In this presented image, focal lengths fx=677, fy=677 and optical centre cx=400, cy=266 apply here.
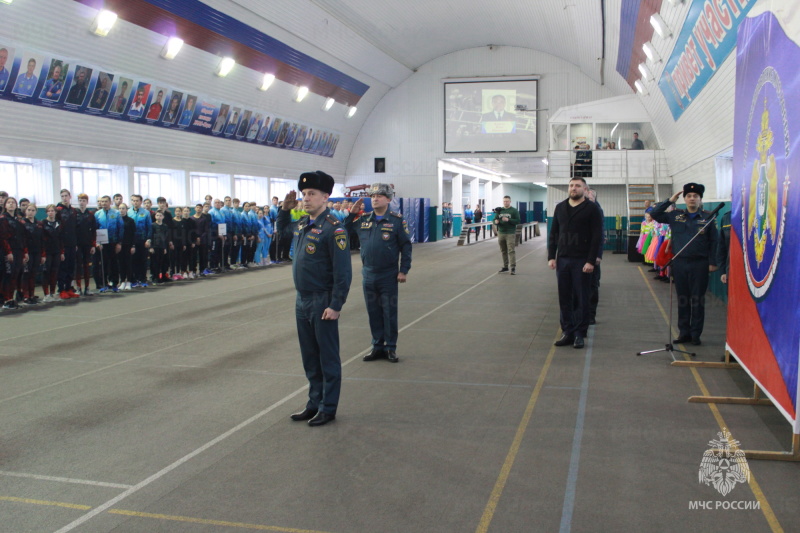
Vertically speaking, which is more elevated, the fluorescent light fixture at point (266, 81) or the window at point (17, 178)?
the fluorescent light fixture at point (266, 81)

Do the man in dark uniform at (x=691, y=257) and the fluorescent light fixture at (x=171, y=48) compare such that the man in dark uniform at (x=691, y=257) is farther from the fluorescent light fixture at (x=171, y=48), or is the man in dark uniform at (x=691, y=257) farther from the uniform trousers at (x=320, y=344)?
the fluorescent light fixture at (x=171, y=48)

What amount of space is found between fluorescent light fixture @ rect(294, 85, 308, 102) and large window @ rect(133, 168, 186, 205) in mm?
6723

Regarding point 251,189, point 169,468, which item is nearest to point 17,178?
point 251,189

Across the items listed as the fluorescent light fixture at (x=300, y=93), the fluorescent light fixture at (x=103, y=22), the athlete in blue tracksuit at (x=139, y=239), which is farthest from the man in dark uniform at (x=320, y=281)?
the fluorescent light fixture at (x=300, y=93)

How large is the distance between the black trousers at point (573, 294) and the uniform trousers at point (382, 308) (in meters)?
2.09

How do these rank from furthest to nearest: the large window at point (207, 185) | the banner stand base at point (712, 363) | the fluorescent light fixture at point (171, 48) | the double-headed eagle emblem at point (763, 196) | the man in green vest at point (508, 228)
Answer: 1. the large window at point (207, 185)
2. the fluorescent light fixture at point (171, 48)
3. the man in green vest at point (508, 228)
4. the banner stand base at point (712, 363)
5. the double-headed eagle emblem at point (763, 196)

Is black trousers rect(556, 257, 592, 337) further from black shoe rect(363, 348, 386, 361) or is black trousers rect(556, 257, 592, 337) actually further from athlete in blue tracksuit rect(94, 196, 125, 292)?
athlete in blue tracksuit rect(94, 196, 125, 292)

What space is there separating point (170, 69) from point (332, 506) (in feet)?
59.6

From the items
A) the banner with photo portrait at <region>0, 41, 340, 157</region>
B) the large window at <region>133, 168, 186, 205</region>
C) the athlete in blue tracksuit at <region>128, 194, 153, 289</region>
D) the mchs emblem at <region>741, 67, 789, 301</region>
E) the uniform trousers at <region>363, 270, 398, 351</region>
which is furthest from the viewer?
the large window at <region>133, 168, 186, 205</region>

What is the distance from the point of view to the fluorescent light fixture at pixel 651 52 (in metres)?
15.9

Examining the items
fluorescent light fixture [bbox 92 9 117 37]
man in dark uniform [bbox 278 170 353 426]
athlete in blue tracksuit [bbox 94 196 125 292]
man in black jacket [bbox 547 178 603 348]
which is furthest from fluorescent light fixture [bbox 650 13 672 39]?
fluorescent light fixture [bbox 92 9 117 37]

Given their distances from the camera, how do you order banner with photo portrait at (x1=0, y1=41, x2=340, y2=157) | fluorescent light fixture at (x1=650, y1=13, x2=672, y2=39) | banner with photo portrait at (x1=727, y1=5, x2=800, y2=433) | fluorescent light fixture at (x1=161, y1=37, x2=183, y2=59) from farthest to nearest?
fluorescent light fixture at (x1=161, y1=37, x2=183, y2=59), banner with photo portrait at (x1=0, y1=41, x2=340, y2=157), fluorescent light fixture at (x1=650, y1=13, x2=672, y2=39), banner with photo portrait at (x1=727, y1=5, x2=800, y2=433)

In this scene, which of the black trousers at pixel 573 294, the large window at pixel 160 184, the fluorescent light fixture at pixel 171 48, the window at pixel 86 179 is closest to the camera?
the black trousers at pixel 573 294

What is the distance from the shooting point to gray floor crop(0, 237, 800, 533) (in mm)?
3723
